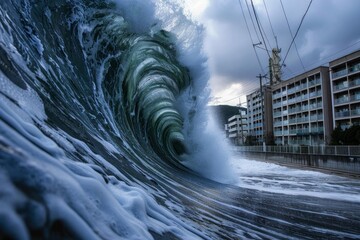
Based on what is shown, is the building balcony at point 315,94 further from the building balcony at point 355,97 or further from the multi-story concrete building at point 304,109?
the building balcony at point 355,97

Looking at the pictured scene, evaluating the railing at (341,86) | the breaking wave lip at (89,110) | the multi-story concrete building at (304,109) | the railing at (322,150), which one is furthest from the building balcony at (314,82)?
the breaking wave lip at (89,110)

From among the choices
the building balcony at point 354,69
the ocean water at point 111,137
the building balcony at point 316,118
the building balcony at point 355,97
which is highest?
the building balcony at point 354,69

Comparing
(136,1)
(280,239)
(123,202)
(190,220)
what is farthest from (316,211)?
(136,1)

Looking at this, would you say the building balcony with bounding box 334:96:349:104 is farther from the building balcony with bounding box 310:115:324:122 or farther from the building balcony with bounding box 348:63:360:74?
the building balcony with bounding box 310:115:324:122

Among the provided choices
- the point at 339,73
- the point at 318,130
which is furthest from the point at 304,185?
the point at 318,130

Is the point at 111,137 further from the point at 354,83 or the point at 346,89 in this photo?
the point at 346,89

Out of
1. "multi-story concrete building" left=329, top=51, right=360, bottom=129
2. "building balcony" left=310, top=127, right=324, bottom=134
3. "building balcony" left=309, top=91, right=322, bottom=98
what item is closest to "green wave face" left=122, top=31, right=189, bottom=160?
"multi-story concrete building" left=329, top=51, right=360, bottom=129

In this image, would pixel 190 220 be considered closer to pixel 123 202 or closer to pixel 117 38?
pixel 123 202
